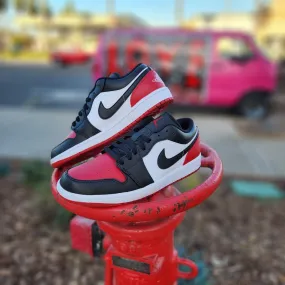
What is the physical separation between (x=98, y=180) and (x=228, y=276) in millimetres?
1419

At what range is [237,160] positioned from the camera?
4262 millimetres

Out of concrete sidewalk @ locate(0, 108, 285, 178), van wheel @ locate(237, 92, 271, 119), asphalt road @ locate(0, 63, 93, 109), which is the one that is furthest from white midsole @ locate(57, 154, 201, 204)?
asphalt road @ locate(0, 63, 93, 109)

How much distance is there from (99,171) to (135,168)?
0.10m

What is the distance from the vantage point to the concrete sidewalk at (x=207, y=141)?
13.5 feet

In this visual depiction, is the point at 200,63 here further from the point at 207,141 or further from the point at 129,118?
the point at 129,118

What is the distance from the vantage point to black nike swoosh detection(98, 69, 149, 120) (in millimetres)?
1053

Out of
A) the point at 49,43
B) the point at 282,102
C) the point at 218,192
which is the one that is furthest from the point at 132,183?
the point at 49,43

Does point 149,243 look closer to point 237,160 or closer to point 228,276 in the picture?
point 228,276

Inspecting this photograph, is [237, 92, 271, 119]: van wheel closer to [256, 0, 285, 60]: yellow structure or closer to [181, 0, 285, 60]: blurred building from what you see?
[181, 0, 285, 60]: blurred building

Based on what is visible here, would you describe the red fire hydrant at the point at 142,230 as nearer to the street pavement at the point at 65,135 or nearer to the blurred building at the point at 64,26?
the street pavement at the point at 65,135

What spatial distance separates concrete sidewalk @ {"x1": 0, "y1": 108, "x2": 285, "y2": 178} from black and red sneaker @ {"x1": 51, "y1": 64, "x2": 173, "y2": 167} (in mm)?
2886

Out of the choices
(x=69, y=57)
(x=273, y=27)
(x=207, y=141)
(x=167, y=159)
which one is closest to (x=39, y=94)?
(x=207, y=141)

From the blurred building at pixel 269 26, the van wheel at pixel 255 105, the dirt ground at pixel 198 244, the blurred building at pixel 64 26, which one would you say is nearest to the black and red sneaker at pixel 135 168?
the dirt ground at pixel 198 244

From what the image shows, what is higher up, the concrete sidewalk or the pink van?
the pink van
